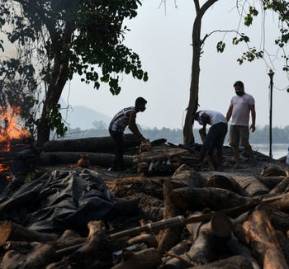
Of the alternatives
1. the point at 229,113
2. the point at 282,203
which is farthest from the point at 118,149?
the point at 282,203

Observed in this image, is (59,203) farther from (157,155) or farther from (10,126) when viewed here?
(10,126)

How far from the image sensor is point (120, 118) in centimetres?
1370

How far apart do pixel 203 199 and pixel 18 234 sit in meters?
2.22

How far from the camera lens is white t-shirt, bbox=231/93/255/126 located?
14.2 meters

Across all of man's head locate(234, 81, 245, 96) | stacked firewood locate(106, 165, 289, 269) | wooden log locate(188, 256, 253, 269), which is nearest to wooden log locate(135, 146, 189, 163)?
man's head locate(234, 81, 245, 96)

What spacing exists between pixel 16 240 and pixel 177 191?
1.96 meters

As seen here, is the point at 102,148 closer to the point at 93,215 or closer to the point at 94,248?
the point at 93,215

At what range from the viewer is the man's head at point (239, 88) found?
1399 cm

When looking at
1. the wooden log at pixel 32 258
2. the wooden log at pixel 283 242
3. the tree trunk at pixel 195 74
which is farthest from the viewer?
the tree trunk at pixel 195 74

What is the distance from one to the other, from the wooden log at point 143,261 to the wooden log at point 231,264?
A: 1.51 feet

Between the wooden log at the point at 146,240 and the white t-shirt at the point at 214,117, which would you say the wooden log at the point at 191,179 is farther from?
the white t-shirt at the point at 214,117

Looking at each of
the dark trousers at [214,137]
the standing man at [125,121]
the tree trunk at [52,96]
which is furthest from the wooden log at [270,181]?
the tree trunk at [52,96]

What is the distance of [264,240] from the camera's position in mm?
5562

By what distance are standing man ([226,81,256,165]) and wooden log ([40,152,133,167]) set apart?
11.9ft
